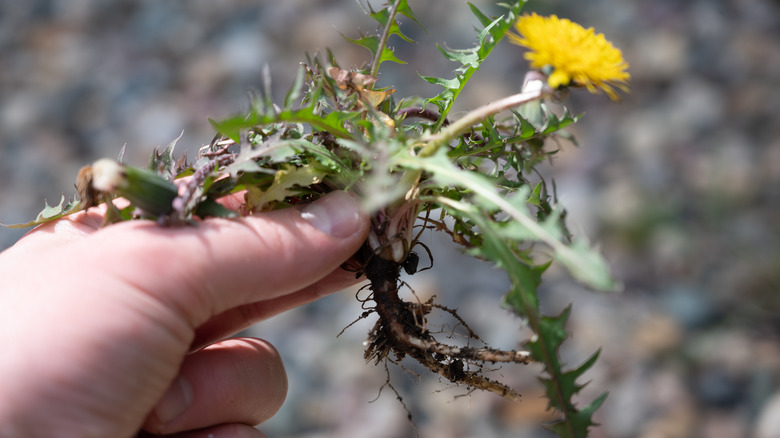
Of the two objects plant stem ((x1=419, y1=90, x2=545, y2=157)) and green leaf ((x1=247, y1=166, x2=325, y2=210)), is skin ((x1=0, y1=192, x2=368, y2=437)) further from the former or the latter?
plant stem ((x1=419, y1=90, x2=545, y2=157))

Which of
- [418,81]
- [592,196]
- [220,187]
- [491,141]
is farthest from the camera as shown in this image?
[418,81]

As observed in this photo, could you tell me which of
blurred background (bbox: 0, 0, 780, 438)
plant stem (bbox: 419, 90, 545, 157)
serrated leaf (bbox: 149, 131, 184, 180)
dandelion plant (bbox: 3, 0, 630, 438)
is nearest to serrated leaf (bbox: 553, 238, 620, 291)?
dandelion plant (bbox: 3, 0, 630, 438)

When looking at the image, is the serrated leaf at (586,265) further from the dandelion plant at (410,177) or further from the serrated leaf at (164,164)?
the serrated leaf at (164,164)

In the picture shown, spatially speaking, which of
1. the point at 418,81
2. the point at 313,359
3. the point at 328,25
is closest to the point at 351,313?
the point at 313,359

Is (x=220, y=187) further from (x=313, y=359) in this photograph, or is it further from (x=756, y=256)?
(x=756, y=256)

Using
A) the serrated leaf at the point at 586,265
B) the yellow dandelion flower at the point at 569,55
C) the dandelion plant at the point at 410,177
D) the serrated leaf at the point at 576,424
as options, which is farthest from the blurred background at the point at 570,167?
the serrated leaf at the point at 586,265

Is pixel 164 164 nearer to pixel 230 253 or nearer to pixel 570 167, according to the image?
pixel 230 253

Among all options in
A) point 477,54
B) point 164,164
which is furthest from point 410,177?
point 164,164
